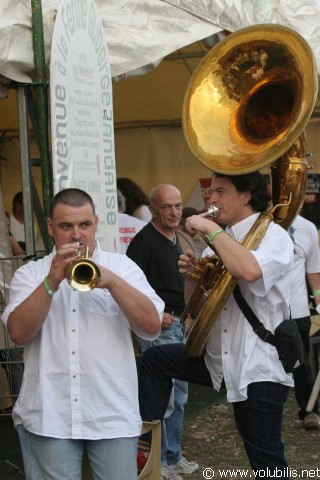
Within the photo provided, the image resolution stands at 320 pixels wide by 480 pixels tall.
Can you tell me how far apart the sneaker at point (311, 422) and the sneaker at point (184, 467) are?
1326mm

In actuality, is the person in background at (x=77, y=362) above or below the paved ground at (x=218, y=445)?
above

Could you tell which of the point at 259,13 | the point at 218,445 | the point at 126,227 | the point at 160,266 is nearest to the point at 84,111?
the point at 160,266

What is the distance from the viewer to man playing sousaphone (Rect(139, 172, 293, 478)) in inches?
142

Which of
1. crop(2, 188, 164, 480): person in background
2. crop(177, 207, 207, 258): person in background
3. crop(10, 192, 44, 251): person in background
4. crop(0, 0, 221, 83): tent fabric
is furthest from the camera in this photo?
crop(10, 192, 44, 251): person in background

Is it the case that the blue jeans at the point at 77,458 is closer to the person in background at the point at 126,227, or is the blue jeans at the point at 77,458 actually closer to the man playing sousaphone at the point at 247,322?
the man playing sousaphone at the point at 247,322

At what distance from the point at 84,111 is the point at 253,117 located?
0.90 meters

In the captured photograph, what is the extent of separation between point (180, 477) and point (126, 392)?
7.41 feet

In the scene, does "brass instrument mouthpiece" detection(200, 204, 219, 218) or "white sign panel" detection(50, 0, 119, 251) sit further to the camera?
"white sign panel" detection(50, 0, 119, 251)

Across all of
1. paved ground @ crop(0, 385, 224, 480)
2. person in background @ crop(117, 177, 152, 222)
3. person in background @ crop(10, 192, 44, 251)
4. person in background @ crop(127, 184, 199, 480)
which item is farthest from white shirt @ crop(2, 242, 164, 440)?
person in background @ crop(10, 192, 44, 251)

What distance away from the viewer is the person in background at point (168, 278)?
5335 millimetres

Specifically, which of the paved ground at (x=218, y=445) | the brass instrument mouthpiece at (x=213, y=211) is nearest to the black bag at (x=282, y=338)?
the brass instrument mouthpiece at (x=213, y=211)

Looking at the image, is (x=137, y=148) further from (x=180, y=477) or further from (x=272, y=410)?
(x=272, y=410)

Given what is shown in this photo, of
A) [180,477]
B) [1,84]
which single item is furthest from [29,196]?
[180,477]

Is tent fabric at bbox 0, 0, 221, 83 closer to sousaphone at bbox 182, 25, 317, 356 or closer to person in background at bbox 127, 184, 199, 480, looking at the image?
sousaphone at bbox 182, 25, 317, 356
